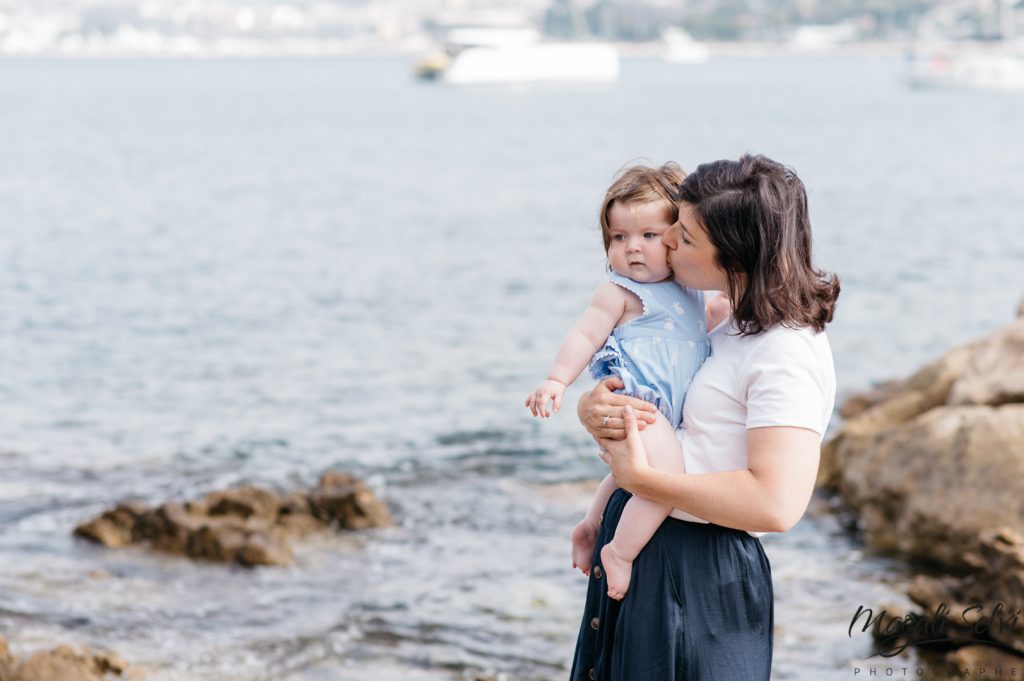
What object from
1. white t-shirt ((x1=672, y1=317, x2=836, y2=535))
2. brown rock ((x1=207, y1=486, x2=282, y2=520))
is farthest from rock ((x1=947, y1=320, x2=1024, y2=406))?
white t-shirt ((x1=672, y1=317, x2=836, y2=535))

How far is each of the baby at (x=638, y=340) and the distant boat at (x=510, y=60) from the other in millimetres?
110858

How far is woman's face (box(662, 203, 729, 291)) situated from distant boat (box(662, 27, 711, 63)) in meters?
187

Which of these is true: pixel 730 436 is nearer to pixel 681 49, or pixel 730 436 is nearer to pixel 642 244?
pixel 642 244

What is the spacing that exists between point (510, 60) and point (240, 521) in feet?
351

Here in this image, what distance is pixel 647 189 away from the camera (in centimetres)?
341

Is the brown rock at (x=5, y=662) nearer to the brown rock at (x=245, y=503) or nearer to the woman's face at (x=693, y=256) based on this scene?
the brown rock at (x=245, y=503)

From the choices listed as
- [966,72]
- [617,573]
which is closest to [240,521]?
[617,573]

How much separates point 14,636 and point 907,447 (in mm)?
6090

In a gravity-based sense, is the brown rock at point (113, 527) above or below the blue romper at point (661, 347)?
below

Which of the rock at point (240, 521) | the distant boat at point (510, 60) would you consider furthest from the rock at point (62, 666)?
the distant boat at point (510, 60)

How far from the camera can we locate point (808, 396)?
9.59 feet

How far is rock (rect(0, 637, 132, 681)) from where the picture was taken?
6.43 metres

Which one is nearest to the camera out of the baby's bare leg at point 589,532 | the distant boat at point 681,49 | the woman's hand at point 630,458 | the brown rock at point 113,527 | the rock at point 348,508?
the woman's hand at point 630,458

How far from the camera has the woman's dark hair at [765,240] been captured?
9.68 feet
